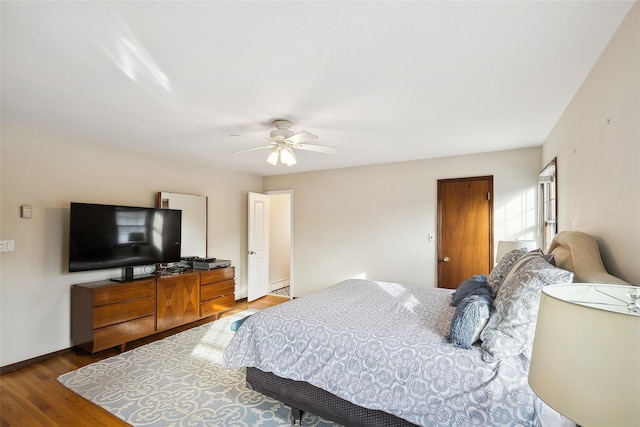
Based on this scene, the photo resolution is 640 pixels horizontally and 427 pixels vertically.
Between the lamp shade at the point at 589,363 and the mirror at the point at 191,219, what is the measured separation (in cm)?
457

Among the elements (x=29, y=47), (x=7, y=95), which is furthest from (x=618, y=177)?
(x=7, y=95)

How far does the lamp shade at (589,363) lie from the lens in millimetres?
668

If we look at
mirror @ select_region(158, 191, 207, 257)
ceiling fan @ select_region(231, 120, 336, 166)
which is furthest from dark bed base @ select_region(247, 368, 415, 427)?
mirror @ select_region(158, 191, 207, 257)

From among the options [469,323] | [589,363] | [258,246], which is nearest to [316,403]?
[469,323]

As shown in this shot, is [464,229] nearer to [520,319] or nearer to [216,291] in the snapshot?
[520,319]

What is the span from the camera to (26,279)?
10.5 feet

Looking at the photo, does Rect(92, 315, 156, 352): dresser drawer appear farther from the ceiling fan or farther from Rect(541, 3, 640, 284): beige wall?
Rect(541, 3, 640, 284): beige wall

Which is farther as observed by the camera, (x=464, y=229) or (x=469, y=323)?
(x=464, y=229)

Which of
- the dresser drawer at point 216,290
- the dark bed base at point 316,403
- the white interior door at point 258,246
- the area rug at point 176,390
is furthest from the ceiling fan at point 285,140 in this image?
the white interior door at point 258,246

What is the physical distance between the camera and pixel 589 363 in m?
0.72

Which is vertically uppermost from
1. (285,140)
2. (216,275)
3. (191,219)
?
(285,140)

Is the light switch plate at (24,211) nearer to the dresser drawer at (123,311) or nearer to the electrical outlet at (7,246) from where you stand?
the electrical outlet at (7,246)

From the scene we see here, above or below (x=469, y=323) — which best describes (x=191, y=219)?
above

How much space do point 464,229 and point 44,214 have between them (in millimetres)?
5108
